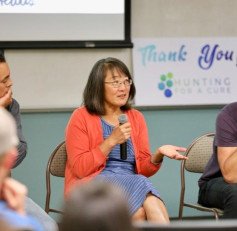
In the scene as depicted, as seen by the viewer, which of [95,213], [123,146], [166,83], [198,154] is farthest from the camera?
[166,83]

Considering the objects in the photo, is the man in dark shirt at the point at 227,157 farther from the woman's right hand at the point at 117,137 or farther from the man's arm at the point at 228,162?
the woman's right hand at the point at 117,137

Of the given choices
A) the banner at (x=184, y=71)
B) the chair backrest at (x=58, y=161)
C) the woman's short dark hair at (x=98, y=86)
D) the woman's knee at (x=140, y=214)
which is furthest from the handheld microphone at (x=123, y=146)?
the banner at (x=184, y=71)

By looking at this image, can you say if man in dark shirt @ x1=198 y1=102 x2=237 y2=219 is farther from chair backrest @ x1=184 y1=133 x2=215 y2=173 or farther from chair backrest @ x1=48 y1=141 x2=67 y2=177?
chair backrest @ x1=48 y1=141 x2=67 y2=177

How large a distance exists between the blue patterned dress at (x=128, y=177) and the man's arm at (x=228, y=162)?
368 millimetres

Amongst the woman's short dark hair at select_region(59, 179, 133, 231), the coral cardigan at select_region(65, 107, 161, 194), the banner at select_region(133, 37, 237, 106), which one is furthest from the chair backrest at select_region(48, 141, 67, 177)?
the woman's short dark hair at select_region(59, 179, 133, 231)

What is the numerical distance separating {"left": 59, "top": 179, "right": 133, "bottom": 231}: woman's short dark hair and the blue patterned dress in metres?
2.14

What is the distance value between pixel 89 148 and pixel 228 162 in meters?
0.75

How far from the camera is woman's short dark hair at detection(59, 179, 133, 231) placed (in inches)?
35.2

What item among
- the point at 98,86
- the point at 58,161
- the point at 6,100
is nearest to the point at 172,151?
the point at 98,86

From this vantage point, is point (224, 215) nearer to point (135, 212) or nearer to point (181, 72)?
point (135, 212)

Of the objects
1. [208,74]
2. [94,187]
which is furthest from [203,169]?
[94,187]

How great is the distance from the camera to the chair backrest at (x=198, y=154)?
3.87 m

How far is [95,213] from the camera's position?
0.89 m

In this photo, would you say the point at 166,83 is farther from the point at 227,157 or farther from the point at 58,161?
the point at 227,157
